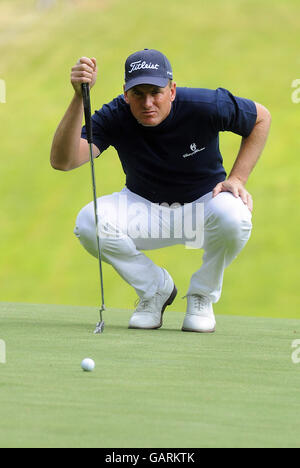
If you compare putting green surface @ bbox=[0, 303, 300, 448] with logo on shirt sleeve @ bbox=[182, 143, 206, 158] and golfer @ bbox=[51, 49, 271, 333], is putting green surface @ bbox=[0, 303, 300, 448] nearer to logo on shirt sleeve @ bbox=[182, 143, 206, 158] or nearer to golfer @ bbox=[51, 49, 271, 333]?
golfer @ bbox=[51, 49, 271, 333]

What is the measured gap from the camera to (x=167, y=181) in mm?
4496

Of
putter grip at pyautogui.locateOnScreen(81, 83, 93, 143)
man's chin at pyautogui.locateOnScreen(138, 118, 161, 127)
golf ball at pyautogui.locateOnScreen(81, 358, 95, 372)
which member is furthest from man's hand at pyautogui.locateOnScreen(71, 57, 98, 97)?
golf ball at pyautogui.locateOnScreen(81, 358, 95, 372)

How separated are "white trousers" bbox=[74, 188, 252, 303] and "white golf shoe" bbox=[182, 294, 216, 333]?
4 cm

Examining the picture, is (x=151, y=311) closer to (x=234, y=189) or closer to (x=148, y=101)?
(x=234, y=189)

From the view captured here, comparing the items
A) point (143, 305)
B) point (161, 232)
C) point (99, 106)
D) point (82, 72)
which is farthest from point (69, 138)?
point (99, 106)

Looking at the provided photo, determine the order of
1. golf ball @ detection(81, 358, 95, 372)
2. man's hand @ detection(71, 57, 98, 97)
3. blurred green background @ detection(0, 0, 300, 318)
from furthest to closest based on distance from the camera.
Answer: blurred green background @ detection(0, 0, 300, 318), man's hand @ detection(71, 57, 98, 97), golf ball @ detection(81, 358, 95, 372)

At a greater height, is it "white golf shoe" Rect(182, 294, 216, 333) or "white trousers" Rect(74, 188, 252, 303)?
"white trousers" Rect(74, 188, 252, 303)

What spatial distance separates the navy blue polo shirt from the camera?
4324mm

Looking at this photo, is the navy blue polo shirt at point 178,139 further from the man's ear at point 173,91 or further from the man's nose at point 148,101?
the man's nose at point 148,101

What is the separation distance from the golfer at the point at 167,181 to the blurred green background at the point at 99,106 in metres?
3.69

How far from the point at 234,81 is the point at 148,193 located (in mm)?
9301

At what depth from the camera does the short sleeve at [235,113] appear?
4336 mm

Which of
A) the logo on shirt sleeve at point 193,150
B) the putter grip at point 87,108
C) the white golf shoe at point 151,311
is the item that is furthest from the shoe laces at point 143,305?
the putter grip at point 87,108

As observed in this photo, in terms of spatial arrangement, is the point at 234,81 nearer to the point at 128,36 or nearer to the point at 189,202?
the point at 128,36
